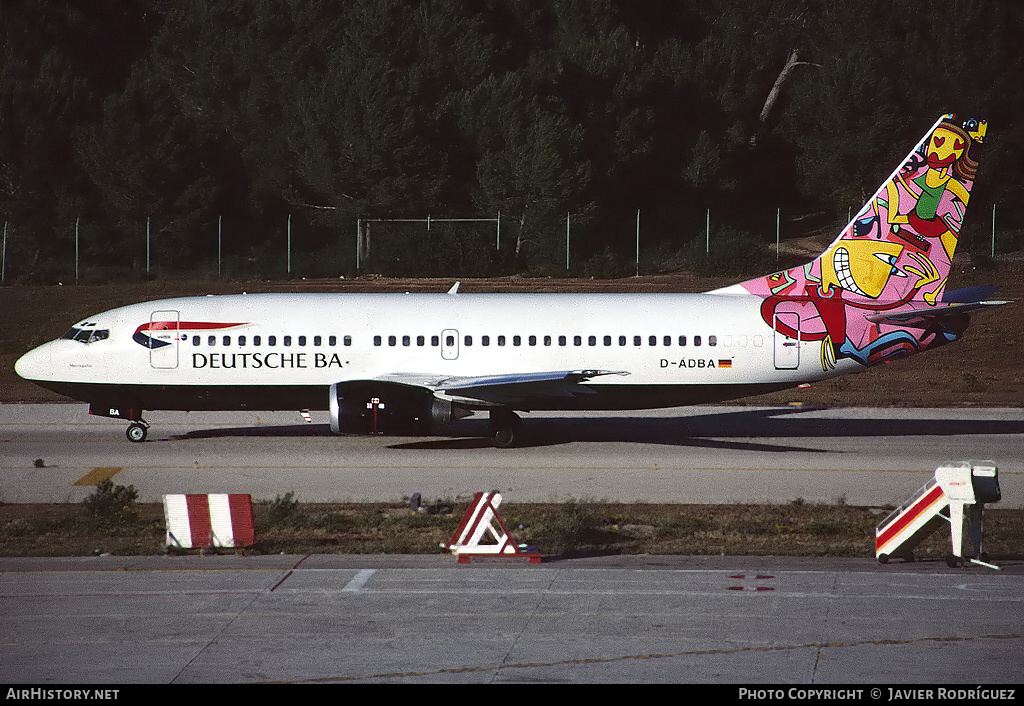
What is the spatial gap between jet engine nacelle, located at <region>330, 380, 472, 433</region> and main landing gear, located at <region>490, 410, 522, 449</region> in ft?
7.44

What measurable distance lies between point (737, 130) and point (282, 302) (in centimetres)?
5659

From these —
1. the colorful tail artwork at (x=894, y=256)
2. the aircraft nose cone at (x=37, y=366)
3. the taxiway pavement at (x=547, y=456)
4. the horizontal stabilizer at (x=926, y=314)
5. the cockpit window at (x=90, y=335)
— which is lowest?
the taxiway pavement at (x=547, y=456)

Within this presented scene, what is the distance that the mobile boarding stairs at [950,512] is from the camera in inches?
672

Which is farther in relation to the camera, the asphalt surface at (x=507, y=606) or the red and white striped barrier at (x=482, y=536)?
the red and white striped barrier at (x=482, y=536)

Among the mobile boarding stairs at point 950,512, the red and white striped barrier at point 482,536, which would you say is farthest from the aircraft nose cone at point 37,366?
the mobile boarding stairs at point 950,512

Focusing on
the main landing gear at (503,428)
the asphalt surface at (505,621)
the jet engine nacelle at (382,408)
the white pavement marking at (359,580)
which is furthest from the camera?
the main landing gear at (503,428)

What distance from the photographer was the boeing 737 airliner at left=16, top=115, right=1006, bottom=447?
29.5m

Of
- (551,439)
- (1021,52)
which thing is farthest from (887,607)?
(1021,52)

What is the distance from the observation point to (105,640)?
1417 cm

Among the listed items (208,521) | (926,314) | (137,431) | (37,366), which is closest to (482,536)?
(208,521)

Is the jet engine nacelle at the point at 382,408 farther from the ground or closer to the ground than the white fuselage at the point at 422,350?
closer to the ground

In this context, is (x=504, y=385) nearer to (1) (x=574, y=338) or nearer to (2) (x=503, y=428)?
(2) (x=503, y=428)

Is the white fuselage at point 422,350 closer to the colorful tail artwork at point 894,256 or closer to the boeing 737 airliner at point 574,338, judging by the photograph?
the boeing 737 airliner at point 574,338

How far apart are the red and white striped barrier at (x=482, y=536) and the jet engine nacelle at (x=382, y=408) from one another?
29.7 feet
